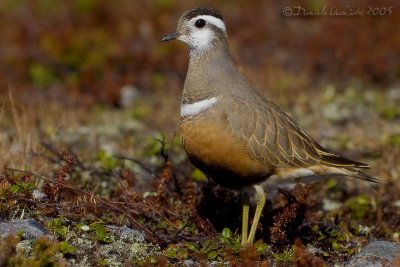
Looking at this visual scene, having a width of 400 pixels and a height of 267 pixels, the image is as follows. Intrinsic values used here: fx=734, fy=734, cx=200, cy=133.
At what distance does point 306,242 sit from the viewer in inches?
247

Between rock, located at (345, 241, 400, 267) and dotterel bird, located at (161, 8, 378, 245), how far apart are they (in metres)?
0.74

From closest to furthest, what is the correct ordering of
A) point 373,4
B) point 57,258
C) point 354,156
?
point 57,258
point 354,156
point 373,4

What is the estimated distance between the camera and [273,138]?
6.01 m

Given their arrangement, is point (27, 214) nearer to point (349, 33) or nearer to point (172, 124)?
point (172, 124)

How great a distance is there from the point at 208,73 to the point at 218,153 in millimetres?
763

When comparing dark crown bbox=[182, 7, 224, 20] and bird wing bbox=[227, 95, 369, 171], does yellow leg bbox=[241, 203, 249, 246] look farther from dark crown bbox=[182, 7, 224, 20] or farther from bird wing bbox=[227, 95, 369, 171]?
dark crown bbox=[182, 7, 224, 20]

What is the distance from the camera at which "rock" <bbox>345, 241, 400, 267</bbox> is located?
17.4 ft

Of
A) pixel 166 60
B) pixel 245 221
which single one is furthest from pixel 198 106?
pixel 166 60

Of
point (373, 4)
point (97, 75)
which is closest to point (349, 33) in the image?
point (373, 4)

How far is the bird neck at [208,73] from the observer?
598 cm

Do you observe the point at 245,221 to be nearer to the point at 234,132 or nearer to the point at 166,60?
the point at 234,132

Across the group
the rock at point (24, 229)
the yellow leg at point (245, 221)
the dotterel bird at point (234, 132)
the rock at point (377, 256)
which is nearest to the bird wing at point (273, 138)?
the dotterel bird at point (234, 132)

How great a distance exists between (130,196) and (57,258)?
1.40m

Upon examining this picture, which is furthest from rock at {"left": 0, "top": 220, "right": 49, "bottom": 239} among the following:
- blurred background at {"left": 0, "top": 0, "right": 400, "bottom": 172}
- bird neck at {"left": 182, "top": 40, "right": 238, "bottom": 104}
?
blurred background at {"left": 0, "top": 0, "right": 400, "bottom": 172}
